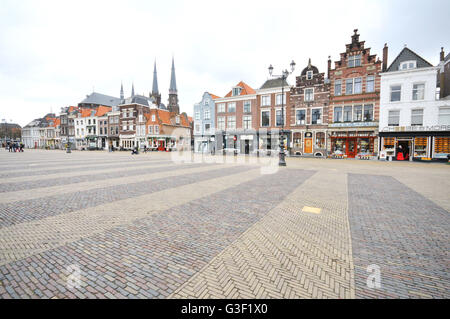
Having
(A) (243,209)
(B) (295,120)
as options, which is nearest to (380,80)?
(B) (295,120)

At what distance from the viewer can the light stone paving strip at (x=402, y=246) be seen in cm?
269

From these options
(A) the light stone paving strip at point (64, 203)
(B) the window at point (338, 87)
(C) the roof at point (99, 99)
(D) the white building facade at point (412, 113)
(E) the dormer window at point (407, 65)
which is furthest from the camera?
(C) the roof at point (99, 99)

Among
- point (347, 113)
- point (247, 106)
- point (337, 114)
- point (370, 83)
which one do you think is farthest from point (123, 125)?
point (370, 83)

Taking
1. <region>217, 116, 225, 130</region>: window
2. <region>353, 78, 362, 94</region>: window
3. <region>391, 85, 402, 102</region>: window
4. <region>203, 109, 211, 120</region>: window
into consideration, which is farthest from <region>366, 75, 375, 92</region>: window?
<region>203, 109, 211, 120</region>: window

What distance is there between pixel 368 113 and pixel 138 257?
30.4 metres

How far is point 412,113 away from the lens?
23578 millimetres

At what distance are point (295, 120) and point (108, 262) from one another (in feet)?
101

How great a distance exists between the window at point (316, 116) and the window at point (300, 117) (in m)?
1.22

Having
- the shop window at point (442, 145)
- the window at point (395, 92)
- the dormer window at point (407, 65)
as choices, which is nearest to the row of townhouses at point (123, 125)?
the window at point (395, 92)

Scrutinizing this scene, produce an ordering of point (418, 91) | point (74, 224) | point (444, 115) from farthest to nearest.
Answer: point (418, 91) < point (444, 115) < point (74, 224)

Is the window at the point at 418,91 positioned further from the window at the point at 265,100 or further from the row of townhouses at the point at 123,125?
the row of townhouses at the point at 123,125

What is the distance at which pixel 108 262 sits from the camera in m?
3.18

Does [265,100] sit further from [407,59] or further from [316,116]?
[407,59]
